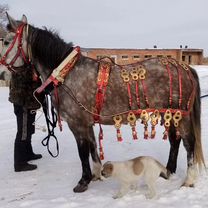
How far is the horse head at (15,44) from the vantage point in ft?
12.0

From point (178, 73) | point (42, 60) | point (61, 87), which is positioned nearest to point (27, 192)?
point (61, 87)

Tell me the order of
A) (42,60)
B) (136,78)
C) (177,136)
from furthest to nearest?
(177,136)
(42,60)
(136,78)

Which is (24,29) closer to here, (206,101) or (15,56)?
(15,56)

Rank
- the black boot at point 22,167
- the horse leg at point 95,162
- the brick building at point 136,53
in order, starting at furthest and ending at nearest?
the brick building at point 136,53
the black boot at point 22,167
the horse leg at point 95,162

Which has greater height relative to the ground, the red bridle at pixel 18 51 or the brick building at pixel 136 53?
the brick building at pixel 136 53

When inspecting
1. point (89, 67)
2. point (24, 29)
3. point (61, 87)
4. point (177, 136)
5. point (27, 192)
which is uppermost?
point (24, 29)

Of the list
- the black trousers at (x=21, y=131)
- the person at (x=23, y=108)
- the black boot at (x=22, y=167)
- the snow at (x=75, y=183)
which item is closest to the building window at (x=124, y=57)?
the snow at (x=75, y=183)

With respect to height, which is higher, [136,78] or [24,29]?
[24,29]

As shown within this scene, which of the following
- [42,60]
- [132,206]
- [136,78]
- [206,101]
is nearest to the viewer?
[132,206]

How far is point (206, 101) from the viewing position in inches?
412

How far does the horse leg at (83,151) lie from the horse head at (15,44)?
1.05m

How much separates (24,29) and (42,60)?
0.40 m

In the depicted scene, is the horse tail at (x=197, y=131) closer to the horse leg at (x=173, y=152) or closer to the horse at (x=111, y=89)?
the horse at (x=111, y=89)

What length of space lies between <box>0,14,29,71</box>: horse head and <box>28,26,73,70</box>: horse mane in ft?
0.30
